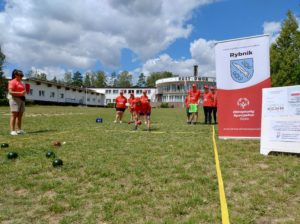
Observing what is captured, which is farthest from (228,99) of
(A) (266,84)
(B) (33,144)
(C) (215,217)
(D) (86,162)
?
(C) (215,217)

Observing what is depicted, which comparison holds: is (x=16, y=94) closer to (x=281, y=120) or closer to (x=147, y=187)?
(x=147, y=187)

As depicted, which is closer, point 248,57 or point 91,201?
point 91,201

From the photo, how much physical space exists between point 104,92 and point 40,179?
100916 millimetres

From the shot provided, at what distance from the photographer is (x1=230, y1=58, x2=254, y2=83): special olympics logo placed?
839 cm

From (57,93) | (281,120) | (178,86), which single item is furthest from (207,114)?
(178,86)

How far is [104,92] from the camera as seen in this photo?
343 ft

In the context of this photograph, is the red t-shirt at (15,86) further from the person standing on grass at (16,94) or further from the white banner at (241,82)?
the white banner at (241,82)

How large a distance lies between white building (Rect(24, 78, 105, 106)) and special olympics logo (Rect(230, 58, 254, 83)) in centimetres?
5281

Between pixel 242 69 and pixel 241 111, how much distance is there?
3.71 feet

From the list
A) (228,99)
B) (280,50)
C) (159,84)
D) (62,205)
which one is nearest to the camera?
(62,205)

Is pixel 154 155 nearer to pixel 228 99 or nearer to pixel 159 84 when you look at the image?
pixel 228 99

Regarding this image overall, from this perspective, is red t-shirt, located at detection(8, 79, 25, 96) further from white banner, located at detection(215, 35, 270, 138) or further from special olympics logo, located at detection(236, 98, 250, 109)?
special olympics logo, located at detection(236, 98, 250, 109)

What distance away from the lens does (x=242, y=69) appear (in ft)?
27.9

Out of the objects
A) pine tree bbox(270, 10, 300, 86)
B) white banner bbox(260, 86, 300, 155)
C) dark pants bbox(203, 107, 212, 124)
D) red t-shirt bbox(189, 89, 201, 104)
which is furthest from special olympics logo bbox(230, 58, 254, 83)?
pine tree bbox(270, 10, 300, 86)
